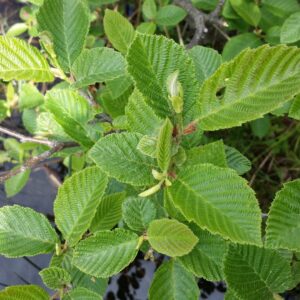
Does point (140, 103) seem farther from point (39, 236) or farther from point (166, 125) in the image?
point (39, 236)

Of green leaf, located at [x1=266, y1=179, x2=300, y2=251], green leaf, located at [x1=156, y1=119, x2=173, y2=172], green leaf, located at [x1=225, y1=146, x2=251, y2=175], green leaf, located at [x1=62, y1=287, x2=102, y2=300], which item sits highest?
green leaf, located at [x1=156, y1=119, x2=173, y2=172]

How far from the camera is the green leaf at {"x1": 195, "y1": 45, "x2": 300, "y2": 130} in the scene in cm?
66

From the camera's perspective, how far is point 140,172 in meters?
0.85

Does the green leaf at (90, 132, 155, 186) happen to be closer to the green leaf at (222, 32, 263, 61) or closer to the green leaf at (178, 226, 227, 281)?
the green leaf at (178, 226, 227, 281)

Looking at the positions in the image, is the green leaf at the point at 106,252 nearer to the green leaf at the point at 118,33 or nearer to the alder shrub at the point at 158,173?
the alder shrub at the point at 158,173

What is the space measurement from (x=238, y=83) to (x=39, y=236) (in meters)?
0.57

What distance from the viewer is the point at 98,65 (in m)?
1.03

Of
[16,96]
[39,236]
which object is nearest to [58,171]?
[16,96]

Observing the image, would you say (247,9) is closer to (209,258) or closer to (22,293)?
(209,258)

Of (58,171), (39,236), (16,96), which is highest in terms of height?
(39,236)

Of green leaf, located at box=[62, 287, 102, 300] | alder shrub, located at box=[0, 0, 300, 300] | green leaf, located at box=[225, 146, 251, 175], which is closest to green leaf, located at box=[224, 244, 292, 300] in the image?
alder shrub, located at box=[0, 0, 300, 300]

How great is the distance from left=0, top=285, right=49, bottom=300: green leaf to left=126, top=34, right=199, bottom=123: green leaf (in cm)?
45

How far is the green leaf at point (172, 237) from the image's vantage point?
835 mm

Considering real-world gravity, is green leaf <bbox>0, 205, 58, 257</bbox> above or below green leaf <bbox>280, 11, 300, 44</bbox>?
below
